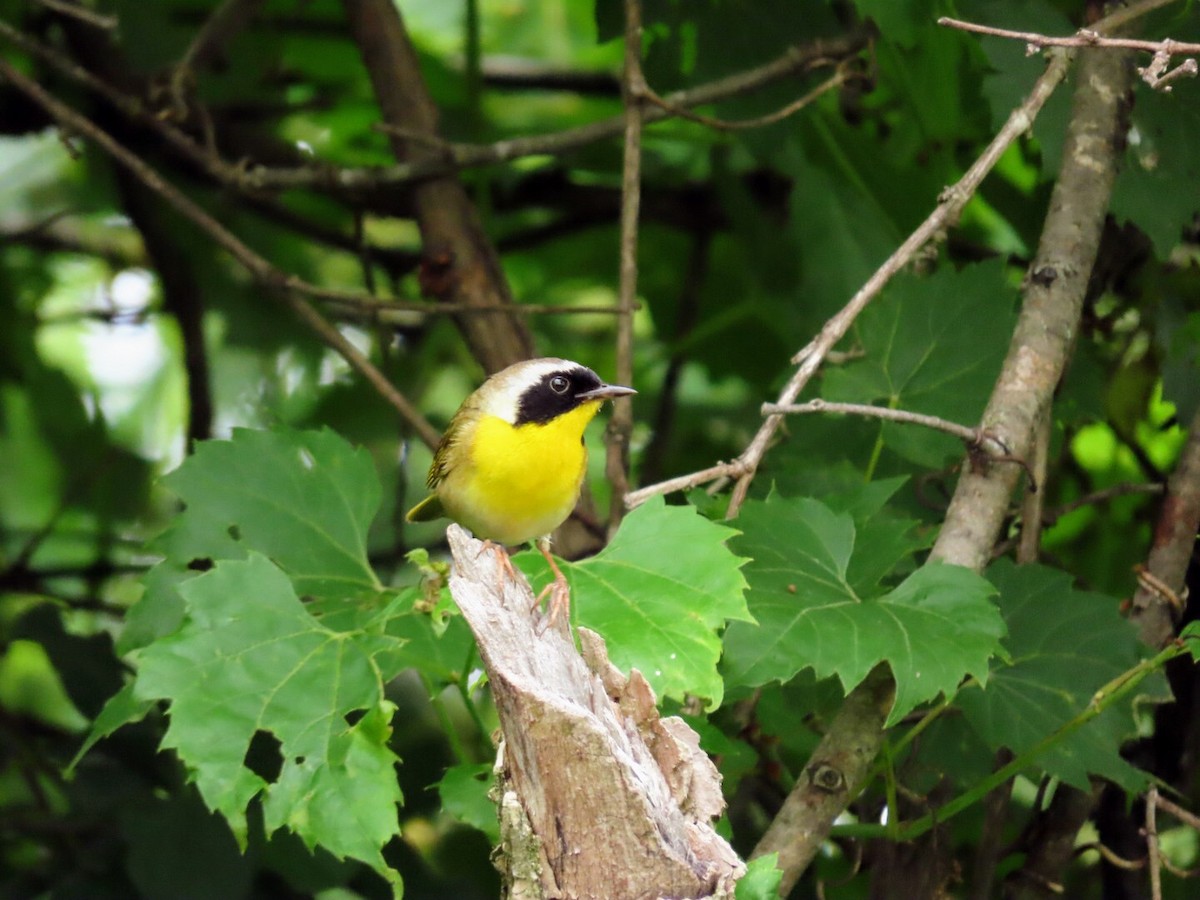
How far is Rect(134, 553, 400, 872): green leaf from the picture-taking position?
2.76 metres

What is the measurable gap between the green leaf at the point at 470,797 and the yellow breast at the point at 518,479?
3.59 ft

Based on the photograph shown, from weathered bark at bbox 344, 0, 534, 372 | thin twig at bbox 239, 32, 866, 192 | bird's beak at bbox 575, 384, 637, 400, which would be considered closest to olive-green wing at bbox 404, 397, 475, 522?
weathered bark at bbox 344, 0, 534, 372

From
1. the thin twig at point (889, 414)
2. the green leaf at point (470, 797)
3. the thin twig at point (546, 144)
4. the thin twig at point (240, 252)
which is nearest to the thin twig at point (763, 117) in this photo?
the thin twig at point (546, 144)

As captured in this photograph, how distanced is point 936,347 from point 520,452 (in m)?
1.21

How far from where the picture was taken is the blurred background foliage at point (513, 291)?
3816 millimetres

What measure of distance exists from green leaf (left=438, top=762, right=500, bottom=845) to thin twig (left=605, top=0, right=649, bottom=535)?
101cm

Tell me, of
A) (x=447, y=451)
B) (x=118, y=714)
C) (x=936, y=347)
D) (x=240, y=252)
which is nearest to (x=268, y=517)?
(x=118, y=714)

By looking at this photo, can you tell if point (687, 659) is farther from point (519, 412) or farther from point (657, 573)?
point (519, 412)

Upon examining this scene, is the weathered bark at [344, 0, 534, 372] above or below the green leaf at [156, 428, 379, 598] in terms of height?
above

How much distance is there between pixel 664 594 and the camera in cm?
277

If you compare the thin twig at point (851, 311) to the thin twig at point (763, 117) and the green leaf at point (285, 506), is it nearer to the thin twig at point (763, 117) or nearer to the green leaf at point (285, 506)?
the green leaf at point (285, 506)

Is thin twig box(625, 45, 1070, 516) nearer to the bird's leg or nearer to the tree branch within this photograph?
the tree branch

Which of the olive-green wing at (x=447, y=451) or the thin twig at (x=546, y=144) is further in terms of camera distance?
the thin twig at (x=546, y=144)

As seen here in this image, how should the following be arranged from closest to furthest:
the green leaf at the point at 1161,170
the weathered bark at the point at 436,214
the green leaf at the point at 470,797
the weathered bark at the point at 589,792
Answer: the weathered bark at the point at 589,792, the green leaf at the point at 470,797, the green leaf at the point at 1161,170, the weathered bark at the point at 436,214
